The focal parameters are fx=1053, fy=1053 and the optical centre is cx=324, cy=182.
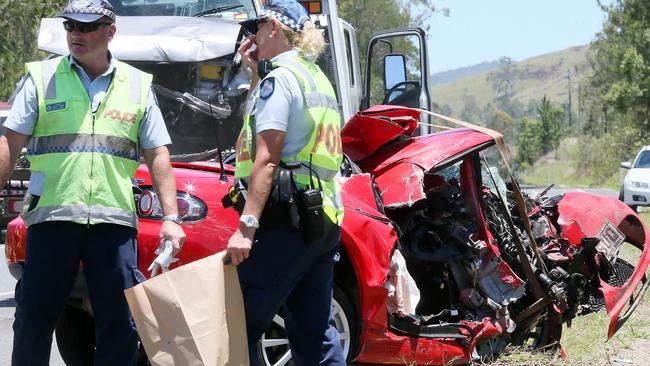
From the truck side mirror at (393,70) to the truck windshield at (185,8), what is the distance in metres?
1.78

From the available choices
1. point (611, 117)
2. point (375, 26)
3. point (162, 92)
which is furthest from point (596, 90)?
point (162, 92)

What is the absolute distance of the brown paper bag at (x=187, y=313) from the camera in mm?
3990

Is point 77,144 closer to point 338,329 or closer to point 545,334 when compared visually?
point 338,329

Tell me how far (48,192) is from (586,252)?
3.51 m

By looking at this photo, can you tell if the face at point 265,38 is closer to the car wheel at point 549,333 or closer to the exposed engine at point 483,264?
the exposed engine at point 483,264

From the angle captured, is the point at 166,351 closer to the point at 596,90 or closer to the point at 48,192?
the point at 48,192

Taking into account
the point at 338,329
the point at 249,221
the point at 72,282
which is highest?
the point at 249,221

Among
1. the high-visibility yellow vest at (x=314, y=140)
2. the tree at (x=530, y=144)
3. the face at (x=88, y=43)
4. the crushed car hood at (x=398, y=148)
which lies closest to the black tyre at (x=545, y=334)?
the crushed car hood at (x=398, y=148)

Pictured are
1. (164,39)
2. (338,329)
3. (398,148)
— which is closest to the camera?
(338,329)

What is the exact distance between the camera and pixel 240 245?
13.2 ft

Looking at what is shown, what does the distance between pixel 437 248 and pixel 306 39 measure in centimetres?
207

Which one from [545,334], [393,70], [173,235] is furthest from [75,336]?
[393,70]

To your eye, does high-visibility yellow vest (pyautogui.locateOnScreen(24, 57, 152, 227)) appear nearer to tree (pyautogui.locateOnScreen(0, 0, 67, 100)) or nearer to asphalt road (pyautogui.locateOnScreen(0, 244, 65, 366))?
asphalt road (pyautogui.locateOnScreen(0, 244, 65, 366))

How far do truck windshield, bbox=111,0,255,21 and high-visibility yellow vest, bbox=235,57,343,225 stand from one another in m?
3.77
